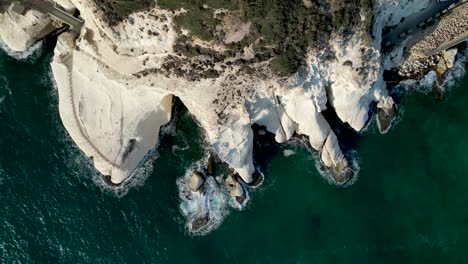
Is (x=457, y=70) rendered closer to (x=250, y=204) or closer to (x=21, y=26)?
(x=250, y=204)

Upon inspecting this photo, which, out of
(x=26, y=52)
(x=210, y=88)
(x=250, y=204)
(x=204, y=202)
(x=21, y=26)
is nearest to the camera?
(x=210, y=88)

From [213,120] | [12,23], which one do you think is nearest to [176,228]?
[213,120]

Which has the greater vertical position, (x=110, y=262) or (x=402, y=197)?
(x=402, y=197)

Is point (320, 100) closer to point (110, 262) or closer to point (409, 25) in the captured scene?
point (409, 25)

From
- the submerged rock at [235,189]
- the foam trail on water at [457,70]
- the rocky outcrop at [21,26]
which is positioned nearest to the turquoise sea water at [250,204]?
the foam trail on water at [457,70]

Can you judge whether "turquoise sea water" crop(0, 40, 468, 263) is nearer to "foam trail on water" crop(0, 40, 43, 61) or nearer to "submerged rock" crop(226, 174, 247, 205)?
"foam trail on water" crop(0, 40, 43, 61)

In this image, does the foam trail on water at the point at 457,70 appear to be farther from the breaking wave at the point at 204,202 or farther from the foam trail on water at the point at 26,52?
the foam trail on water at the point at 26,52

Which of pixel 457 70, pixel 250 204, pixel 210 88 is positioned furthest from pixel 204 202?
pixel 457 70

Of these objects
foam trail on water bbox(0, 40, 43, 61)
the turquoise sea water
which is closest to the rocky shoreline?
foam trail on water bbox(0, 40, 43, 61)

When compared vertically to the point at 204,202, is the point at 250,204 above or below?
below
